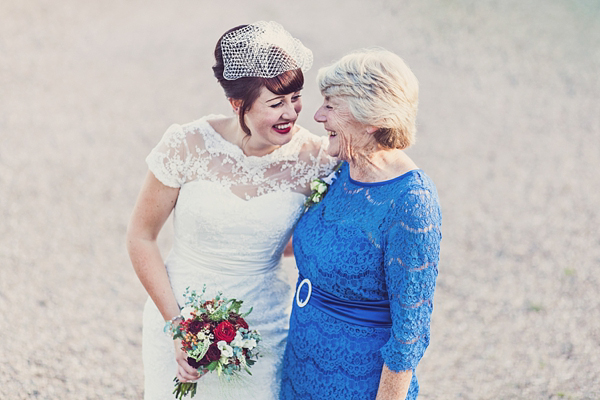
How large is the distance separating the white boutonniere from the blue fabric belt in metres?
0.48

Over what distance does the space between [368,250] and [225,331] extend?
776mm

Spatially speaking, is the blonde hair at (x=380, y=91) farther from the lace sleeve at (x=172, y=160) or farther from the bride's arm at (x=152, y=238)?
the bride's arm at (x=152, y=238)

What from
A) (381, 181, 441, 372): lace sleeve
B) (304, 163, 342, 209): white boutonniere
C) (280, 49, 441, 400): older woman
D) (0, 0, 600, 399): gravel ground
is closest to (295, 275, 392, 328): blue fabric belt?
(280, 49, 441, 400): older woman

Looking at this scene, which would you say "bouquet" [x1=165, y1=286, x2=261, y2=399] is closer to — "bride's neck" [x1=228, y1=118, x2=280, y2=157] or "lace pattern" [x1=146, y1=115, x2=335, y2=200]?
"lace pattern" [x1=146, y1=115, x2=335, y2=200]

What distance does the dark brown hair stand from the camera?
9.64ft

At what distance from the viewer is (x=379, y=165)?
279cm

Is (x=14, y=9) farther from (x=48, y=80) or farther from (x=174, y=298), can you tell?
(x=174, y=298)

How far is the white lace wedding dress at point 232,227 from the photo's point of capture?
320cm

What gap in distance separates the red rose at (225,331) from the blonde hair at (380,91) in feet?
3.70

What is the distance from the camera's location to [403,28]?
15.1m

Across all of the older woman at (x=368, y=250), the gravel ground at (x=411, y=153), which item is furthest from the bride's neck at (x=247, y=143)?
the gravel ground at (x=411, y=153)

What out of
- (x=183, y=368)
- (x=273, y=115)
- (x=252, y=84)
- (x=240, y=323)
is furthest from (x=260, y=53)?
(x=183, y=368)

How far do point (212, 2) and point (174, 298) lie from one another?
45.3ft

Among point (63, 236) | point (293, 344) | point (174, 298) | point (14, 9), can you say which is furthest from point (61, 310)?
point (14, 9)
